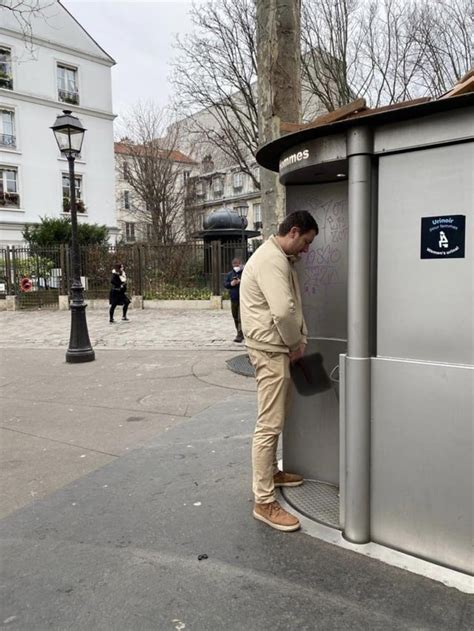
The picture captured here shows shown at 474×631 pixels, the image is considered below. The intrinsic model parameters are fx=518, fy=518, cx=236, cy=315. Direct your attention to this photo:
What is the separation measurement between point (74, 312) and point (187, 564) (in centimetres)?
697

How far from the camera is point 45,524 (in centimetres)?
323

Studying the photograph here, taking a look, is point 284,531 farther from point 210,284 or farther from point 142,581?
point 210,284

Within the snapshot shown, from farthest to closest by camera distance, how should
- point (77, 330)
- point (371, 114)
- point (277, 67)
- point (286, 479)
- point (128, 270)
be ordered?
point (128, 270)
point (77, 330)
point (277, 67)
point (286, 479)
point (371, 114)

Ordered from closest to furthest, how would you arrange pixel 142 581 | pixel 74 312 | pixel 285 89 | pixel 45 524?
pixel 142 581 → pixel 45 524 → pixel 285 89 → pixel 74 312

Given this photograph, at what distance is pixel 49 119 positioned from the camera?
33.7 m

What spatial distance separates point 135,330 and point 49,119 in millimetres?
26018

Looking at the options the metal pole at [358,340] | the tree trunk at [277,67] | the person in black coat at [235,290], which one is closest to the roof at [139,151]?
the person in black coat at [235,290]

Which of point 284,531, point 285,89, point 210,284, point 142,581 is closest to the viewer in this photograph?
point 142,581

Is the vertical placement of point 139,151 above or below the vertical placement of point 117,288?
above

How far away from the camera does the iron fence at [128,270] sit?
1831cm

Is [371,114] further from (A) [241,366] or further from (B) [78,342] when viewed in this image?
(B) [78,342]

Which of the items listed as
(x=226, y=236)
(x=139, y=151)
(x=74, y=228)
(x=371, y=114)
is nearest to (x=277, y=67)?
(x=74, y=228)

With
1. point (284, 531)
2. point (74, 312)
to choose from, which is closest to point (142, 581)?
point (284, 531)

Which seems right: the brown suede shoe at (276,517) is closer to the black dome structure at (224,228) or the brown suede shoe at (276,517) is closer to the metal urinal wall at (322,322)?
the metal urinal wall at (322,322)
